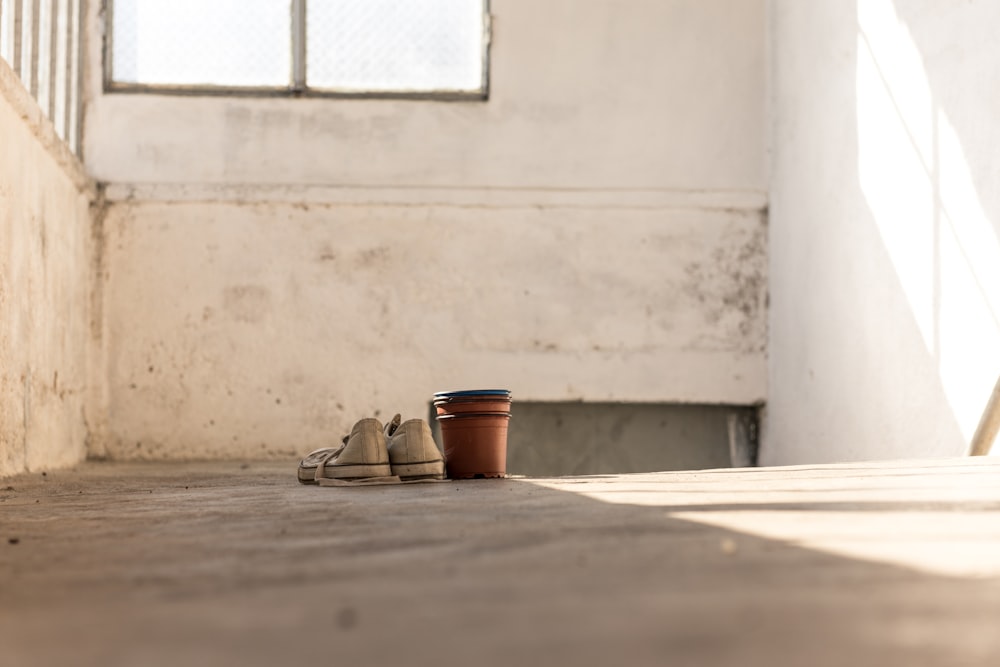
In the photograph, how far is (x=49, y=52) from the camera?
23.0 feet

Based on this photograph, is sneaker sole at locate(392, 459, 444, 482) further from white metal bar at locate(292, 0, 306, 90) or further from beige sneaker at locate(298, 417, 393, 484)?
white metal bar at locate(292, 0, 306, 90)

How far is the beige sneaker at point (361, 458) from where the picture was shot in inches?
165

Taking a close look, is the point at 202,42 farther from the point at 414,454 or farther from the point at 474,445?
the point at 414,454

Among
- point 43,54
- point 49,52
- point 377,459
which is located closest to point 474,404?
point 377,459

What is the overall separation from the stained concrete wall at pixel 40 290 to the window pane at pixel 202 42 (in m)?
1.12

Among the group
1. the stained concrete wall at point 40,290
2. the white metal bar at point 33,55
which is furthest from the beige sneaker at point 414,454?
the white metal bar at point 33,55

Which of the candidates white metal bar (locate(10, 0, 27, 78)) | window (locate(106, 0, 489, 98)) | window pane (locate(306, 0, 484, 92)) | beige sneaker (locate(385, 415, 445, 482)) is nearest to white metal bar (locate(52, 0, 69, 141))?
window (locate(106, 0, 489, 98))

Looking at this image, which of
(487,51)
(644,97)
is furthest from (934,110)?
(487,51)

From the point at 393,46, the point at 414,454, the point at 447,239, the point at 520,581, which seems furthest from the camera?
the point at 393,46

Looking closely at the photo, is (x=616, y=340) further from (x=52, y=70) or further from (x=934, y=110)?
(x=52, y=70)

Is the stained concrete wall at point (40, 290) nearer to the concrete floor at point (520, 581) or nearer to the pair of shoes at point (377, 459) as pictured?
the pair of shoes at point (377, 459)

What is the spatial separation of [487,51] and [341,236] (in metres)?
1.79

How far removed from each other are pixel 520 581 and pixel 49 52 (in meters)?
6.53

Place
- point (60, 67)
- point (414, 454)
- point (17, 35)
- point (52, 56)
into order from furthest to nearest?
point (60, 67) → point (52, 56) → point (17, 35) → point (414, 454)
